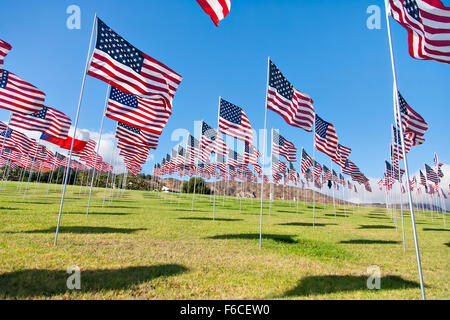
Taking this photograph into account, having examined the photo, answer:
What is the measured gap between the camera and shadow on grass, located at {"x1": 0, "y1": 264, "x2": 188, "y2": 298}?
5.20 meters

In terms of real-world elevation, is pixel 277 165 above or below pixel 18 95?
above

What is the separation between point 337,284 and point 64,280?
702cm

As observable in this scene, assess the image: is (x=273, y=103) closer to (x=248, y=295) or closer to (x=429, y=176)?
(x=248, y=295)

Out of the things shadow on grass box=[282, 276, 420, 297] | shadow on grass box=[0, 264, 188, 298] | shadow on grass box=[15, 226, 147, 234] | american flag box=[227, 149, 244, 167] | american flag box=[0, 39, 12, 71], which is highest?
american flag box=[0, 39, 12, 71]

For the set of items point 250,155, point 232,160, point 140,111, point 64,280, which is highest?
point 250,155

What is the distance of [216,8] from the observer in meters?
6.49

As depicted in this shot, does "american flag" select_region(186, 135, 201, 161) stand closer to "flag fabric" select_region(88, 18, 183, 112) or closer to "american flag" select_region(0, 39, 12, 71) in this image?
"flag fabric" select_region(88, 18, 183, 112)

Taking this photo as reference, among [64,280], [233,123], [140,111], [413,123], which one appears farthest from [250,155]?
[64,280]

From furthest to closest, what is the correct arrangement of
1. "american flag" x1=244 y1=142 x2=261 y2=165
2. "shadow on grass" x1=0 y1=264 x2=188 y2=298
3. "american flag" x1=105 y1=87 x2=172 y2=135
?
"american flag" x1=244 y1=142 x2=261 y2=165, "american flag" x1=105 y1=87 x2=172 y2=135, "shadow on grass" x1=0 y1=264 x2=188 y2=298

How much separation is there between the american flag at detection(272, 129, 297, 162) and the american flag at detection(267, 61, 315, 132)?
43.0 ft

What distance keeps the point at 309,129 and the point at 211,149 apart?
8.95m

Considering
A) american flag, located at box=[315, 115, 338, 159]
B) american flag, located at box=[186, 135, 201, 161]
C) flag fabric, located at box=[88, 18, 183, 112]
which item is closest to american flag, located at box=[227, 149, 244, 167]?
american flag, located at box=[186, 135, 201, 161]

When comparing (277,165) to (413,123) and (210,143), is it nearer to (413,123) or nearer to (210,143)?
(210,143)
